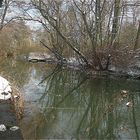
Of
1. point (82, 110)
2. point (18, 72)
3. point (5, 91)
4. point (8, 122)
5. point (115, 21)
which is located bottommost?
point (82, 110)

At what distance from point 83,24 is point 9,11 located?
39.3 ft

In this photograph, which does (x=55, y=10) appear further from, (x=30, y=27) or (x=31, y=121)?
(x=31, y=121)

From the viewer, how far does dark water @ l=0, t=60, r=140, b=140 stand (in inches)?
440

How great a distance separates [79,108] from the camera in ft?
46.3

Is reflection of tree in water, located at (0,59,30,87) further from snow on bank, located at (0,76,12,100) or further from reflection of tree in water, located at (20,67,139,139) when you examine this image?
snow on bank, located at (0,76,12,100)

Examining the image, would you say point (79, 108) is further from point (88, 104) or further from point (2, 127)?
point (2, 127)

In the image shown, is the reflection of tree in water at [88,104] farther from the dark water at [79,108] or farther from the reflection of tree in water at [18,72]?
the reflection of tree in water at [18,72]

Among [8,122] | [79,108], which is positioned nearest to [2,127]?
[8,122]

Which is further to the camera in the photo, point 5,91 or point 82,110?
point 82,110

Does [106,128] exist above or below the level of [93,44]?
below

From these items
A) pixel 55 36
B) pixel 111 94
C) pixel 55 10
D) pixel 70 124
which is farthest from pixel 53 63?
pixel 70 124

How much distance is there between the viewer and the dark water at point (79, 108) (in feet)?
36.7

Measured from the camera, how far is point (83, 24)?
22766mm

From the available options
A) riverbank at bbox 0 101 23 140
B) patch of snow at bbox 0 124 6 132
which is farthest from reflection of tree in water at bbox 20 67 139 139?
patch of snow at bbox 0 124 6 132
